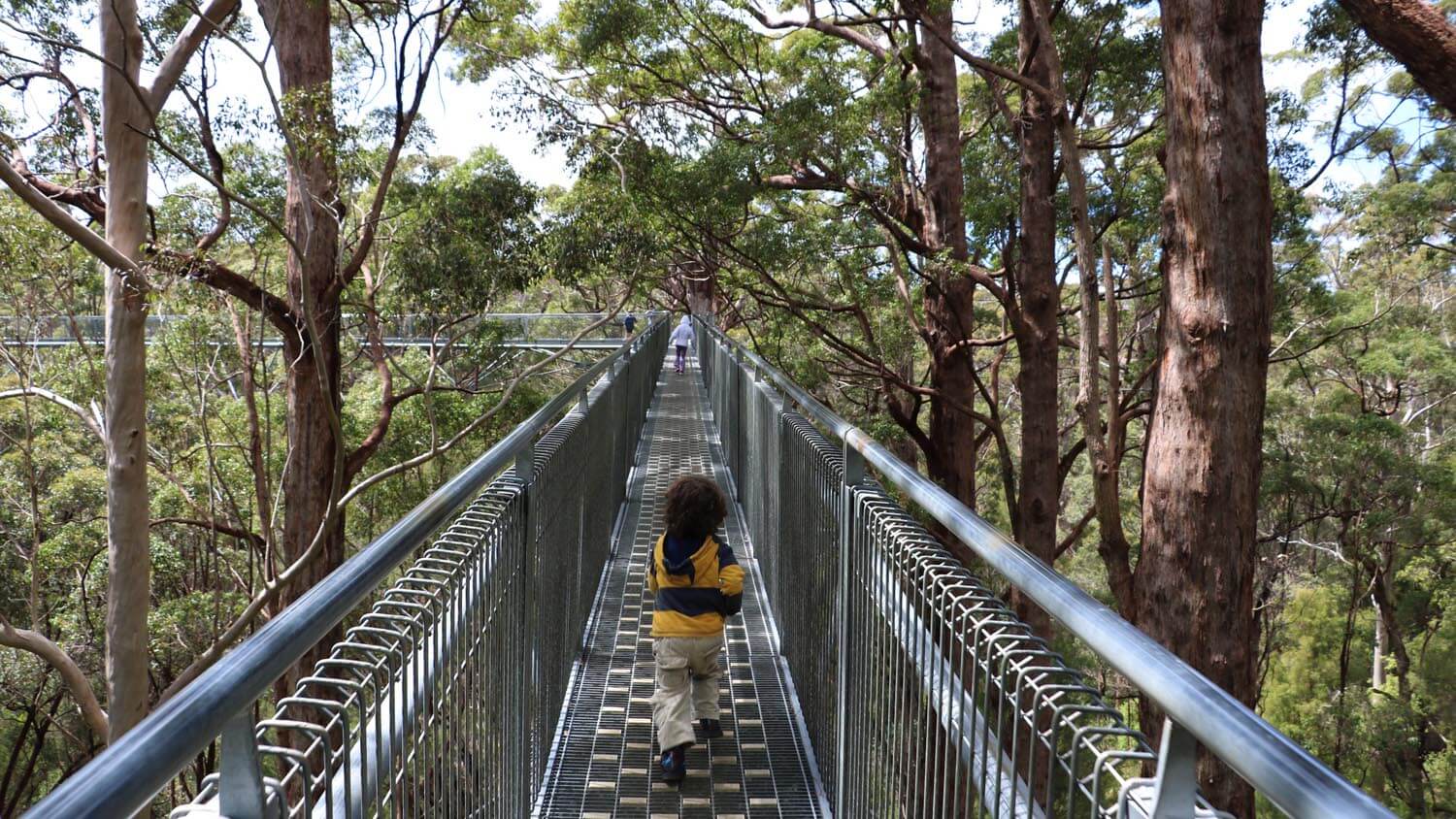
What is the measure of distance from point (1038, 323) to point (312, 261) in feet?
28.6

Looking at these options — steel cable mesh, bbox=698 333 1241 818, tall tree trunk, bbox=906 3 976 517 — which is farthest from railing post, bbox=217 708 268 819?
tall tree trunk, bbox=906 3 976 517

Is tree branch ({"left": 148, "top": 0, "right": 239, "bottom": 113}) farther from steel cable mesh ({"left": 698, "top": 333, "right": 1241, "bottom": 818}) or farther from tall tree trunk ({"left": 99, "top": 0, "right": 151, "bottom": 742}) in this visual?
steel cable mesh ({"left": 698, "top": 333, "right": 1241, "bottom": 818})

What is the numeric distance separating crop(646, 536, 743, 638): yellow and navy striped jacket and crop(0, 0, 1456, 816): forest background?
3242mm

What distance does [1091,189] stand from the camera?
52.1 ft

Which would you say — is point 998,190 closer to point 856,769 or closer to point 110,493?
point 110,493

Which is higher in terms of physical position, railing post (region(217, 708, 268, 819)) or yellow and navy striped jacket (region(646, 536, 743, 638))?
railing post (region(217, 708, 268, 819))

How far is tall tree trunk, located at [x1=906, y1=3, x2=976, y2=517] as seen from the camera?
43.3 ft

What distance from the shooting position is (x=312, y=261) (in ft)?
42.7

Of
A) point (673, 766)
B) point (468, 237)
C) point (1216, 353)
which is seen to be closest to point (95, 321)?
point (468, 237)

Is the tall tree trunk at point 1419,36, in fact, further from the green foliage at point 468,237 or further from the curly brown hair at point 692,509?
the green foliage at point 468,237

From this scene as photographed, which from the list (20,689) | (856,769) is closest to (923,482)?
(856,769)

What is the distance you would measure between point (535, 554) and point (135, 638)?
9.44m

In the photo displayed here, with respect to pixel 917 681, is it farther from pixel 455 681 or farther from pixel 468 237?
pixel 468 237

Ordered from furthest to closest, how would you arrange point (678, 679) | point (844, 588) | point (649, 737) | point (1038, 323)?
point (1038, 323) → point (649, 737) → point (678, 679) → point (844, 588)
